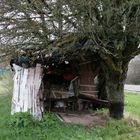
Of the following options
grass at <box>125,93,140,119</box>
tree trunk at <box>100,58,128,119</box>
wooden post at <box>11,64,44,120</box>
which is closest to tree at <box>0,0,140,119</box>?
tree trunk at <box>100,58,128,119</box>

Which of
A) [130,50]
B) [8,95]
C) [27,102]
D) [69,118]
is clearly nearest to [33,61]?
[27,102]

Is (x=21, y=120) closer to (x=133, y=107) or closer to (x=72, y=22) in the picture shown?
(x=72, y=22)

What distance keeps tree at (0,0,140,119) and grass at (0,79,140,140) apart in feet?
6.18

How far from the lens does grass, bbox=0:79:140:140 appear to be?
8.20 metres

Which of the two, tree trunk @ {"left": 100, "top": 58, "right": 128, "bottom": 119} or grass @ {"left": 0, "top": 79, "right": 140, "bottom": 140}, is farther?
tree trunk @ {"left": 100, "top": 58, "right": 128, "bottom": 119}

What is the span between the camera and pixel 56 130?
28.3 ft

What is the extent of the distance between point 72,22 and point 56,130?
281 cm

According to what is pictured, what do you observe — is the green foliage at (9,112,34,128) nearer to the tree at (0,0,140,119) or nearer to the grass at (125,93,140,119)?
the tree at (0,0,140,119)

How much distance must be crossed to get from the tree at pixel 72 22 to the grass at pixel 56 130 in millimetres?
1885

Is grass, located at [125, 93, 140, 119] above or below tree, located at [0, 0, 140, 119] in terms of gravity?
below

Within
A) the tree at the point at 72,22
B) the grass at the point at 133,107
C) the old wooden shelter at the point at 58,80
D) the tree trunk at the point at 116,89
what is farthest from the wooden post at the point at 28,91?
the grass at the point at 133,107

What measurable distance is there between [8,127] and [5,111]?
290 centimetres

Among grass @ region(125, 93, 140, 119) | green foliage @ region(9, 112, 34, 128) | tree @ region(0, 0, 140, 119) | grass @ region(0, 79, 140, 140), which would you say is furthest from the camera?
grass @ region(125, 93, 140, 119)

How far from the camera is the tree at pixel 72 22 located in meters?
7.18
